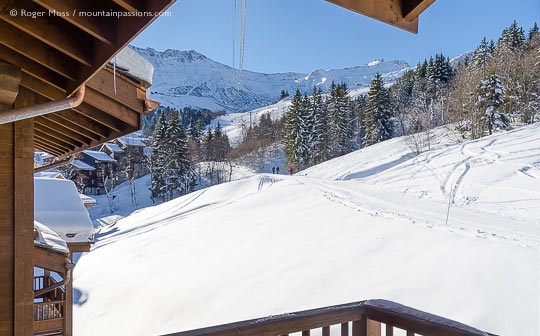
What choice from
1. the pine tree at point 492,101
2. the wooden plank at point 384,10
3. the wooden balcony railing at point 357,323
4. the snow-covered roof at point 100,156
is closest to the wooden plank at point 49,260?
the wooden balcony railing at point 357,323

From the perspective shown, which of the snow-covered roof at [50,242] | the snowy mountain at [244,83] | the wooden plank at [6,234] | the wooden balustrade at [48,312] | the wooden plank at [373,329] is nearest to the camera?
the wooden plank at [373,329]

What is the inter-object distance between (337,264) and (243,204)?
767 centimetres

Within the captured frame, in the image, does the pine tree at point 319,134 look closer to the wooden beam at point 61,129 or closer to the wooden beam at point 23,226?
the wooden beam at point 61,129

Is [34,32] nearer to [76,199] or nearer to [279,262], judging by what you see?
[279,262]

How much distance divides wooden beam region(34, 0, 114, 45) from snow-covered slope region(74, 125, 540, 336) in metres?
4.64

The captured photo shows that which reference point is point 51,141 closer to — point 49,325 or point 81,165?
point 49,325

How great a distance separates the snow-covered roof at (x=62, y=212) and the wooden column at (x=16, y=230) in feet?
18.2

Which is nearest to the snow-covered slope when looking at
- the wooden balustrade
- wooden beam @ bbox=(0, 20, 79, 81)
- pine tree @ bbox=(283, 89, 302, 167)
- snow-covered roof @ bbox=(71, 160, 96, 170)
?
the wooden balustrade

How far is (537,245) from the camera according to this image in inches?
231

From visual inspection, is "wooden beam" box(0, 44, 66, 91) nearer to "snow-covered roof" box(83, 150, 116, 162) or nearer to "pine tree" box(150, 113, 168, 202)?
"pine tree" box(150, 113, 168, 202)

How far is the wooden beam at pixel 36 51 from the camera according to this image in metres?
1.72

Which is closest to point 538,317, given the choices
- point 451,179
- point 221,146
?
point 451,179

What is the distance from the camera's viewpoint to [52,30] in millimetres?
1676

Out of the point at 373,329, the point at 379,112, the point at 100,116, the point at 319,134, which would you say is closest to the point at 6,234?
the point at 100,116
